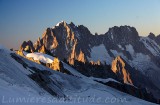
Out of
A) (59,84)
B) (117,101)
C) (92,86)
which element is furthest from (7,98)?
(92,86)

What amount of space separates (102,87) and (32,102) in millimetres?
43886

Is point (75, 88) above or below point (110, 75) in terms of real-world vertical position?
below

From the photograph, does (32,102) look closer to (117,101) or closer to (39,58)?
(117,101)

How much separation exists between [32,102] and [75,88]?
39.0 metres

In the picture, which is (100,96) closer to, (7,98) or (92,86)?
(92,86)

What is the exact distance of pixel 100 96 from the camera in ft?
199

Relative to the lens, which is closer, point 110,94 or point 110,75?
point 110,94

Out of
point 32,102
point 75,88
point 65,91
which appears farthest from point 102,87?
point 32,102

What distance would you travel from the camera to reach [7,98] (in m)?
25.0

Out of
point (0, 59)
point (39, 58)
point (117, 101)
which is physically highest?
point (39, 58)

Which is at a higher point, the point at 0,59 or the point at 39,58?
the point at 39,58

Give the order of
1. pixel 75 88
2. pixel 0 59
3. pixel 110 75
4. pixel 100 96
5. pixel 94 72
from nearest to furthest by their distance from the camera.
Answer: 1. pixel 0 59
2. pixel 100 96
3. pixel 75 88
4. pixel 94 72
5. pixel 110 75

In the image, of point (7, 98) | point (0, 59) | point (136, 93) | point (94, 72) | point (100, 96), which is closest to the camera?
point (7, 98)

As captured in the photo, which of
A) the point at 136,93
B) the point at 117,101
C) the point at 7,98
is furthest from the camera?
the point at 136,93
